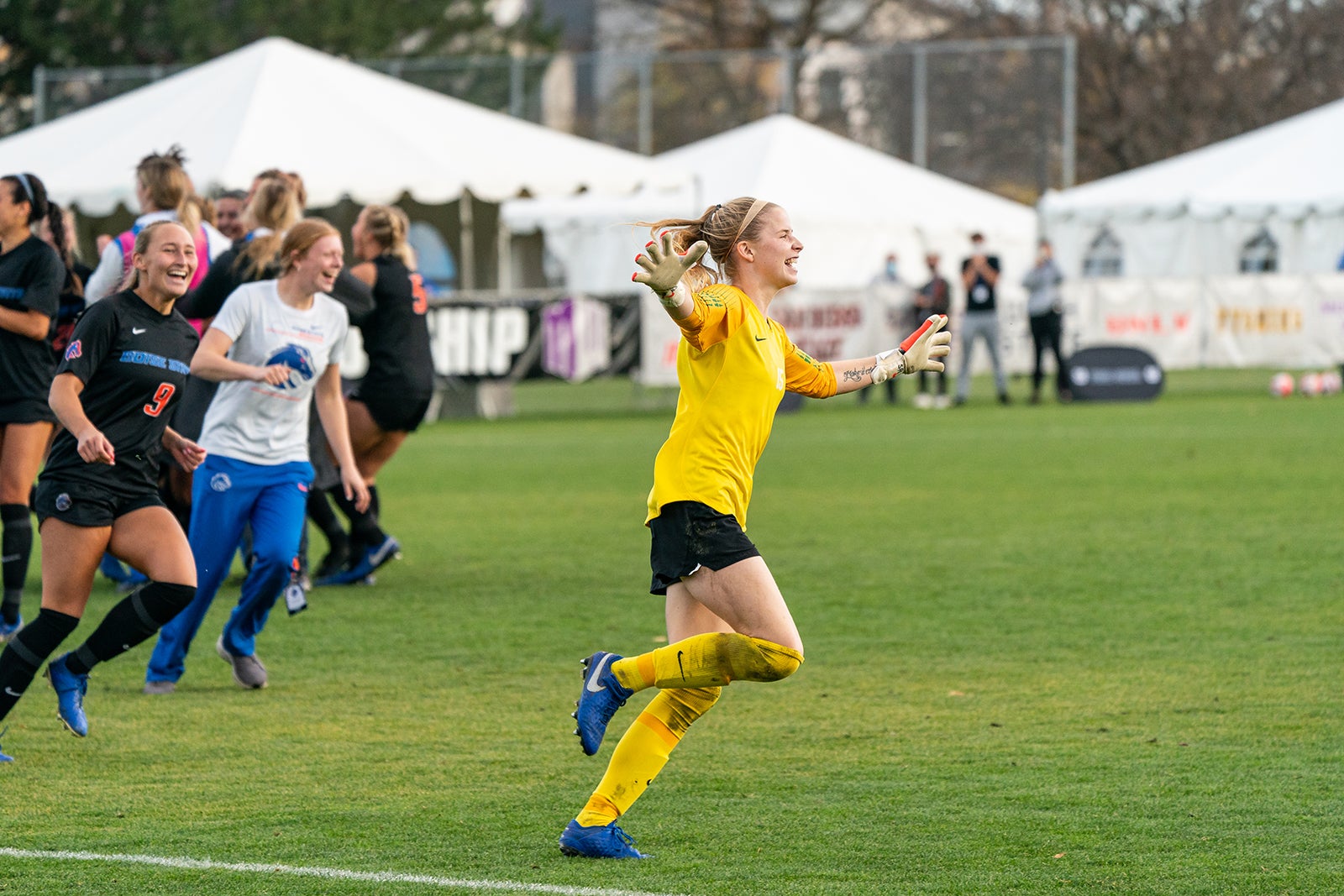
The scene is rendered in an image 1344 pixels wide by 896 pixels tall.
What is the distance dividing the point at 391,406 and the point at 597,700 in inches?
217

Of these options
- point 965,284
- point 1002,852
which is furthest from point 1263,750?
point 965,284

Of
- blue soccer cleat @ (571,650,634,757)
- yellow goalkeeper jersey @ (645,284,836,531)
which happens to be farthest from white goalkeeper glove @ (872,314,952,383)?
blue soccer cleat @ (571,650,634,757)

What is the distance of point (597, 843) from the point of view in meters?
5.04

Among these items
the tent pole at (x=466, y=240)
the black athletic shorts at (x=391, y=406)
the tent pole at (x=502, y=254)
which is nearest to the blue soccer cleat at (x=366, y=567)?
the black athletic shorts at (x=391, y=406)

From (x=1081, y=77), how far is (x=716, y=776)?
47360 mm

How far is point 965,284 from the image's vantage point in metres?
24.4

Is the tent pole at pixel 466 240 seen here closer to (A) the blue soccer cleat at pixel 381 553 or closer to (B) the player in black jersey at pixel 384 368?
(B) the player in black jersey at pixel 384 368

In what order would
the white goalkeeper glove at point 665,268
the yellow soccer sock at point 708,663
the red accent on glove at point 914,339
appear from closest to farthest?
the white goalkeeper glove at point 665,268
the yellow soccer sock at point 708,663
the red accent on glove at point 914,339

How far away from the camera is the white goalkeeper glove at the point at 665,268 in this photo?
4.67 metres

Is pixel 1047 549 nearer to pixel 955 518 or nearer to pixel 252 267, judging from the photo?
pixel 955 518

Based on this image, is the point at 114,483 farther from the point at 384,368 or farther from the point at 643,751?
the point at 384,368

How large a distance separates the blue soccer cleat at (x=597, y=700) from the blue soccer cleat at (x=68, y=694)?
212 cm

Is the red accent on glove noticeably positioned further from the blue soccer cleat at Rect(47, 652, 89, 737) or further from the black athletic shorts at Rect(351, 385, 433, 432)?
the black athletic shorts at Rect(351, 385, 433, 432)

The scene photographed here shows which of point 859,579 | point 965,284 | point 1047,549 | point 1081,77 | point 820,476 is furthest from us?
point 1081,77
